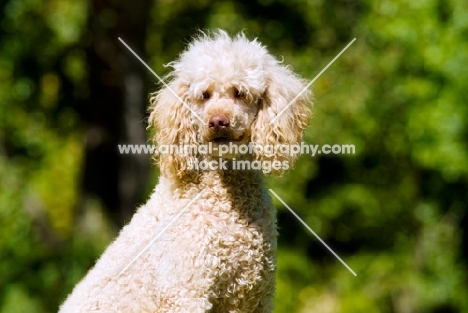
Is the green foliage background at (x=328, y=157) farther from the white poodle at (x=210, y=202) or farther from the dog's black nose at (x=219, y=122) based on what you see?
the dog's black nose at (x=219, y=122)

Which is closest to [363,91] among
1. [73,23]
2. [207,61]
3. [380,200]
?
[380,200]

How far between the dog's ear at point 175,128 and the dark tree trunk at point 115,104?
18.2 ft

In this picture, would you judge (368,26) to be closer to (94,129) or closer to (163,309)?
(94,129)

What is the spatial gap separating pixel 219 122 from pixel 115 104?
6.37 meters

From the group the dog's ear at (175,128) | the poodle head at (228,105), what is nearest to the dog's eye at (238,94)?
the poodle head at (228,105)

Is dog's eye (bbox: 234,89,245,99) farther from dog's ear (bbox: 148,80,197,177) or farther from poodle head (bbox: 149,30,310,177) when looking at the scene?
dog's ear (bbox: 148,80,197,177)

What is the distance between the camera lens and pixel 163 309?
3.90 metres

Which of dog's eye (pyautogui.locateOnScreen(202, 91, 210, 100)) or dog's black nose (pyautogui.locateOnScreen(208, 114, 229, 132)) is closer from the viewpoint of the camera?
dog's black nose (pyautogui.locateOnScreen(208, 114, 229, 132))

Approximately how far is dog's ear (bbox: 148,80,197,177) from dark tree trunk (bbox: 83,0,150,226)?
5.54 metres

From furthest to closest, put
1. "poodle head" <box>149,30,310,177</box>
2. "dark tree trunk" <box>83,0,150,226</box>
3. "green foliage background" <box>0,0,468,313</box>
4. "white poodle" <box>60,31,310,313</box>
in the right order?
"green foliage background" <box>0,0,468,313</box>
"dark tree trunk" <box>83,0,150,226</box>
"poodle head" <box>149,30,310,177</box>
"white poodle" <box>60,31,310,313</box>

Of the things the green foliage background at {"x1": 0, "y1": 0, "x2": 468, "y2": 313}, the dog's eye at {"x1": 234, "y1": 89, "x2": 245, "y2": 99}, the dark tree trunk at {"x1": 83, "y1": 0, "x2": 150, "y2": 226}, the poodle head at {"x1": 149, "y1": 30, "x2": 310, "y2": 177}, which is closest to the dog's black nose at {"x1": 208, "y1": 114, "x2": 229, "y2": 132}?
the poodle head at {"x1": 149, "y1": 30, "x2": 310, "y2": 177}

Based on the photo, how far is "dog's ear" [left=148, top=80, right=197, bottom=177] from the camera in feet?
13.6

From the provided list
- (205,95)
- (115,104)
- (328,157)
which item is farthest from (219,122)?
(328,157)

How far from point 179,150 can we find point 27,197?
822 cm
